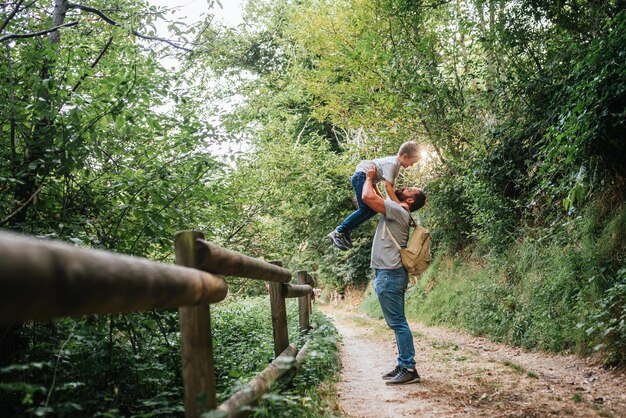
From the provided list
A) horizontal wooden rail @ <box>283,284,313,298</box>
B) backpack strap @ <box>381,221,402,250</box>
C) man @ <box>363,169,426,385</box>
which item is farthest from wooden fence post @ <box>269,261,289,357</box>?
backpack strap @ <box>381,221,402,250</box>

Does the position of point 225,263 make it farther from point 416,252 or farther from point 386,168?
point 386,168

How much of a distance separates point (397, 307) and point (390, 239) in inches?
28.8

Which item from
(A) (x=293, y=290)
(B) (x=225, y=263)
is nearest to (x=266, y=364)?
(A) (x=293, y=290)

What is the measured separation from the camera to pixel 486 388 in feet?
14.3

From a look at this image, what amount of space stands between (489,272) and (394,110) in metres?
4.55

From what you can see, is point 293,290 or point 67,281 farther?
point 293,290

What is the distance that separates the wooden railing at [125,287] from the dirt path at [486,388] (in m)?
1.71

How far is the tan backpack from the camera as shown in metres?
4.97

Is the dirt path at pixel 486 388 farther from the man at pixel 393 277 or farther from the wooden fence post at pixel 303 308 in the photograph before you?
the wooden fence post at pixel 303 308

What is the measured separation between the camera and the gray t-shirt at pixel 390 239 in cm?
501

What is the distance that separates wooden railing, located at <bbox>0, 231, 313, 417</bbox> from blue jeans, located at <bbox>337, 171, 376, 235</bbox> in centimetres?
353

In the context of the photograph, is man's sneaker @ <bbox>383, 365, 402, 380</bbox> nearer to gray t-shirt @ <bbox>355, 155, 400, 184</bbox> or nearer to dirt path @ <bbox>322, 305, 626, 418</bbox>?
dirt path @ <bbox>322, 305, 626, 418</bbox>

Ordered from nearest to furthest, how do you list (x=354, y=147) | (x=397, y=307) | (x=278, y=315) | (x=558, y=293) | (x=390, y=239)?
(x=278, y=315) < (x=397, y=307) < (x=390, y=239) < (x=558, y=293) < (x=354, y=147)

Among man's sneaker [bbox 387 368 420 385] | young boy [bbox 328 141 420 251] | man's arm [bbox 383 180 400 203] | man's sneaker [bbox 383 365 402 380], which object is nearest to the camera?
man's sneaker [bbox 387 368 420 385]
